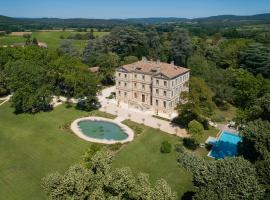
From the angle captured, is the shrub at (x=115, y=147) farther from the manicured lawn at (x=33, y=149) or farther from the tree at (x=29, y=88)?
the tree at (x=29, y=88)

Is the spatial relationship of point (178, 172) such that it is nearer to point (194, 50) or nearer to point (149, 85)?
point (149, 85)

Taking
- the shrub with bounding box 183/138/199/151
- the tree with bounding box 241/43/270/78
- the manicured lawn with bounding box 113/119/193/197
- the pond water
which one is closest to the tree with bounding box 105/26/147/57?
the tree with bounding box 241/43/270/78

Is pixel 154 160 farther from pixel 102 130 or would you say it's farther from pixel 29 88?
pixel 29 88

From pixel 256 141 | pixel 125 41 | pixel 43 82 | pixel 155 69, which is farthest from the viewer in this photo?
pixel 125 41

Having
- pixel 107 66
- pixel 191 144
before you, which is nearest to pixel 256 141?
pixel 191 144

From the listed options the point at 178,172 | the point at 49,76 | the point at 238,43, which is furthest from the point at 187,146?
the point at 238,43

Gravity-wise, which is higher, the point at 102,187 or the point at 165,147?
the point at 102,187

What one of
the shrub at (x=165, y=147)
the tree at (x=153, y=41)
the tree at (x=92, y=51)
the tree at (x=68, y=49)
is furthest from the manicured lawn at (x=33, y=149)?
the tree at (x=153, y=41)

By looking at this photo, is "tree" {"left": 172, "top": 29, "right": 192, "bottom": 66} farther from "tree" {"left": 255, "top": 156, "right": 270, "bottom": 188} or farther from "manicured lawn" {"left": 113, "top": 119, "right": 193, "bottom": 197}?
"tree" {"left": 255, "top": 156, "right": 270, "bottom": 188}
